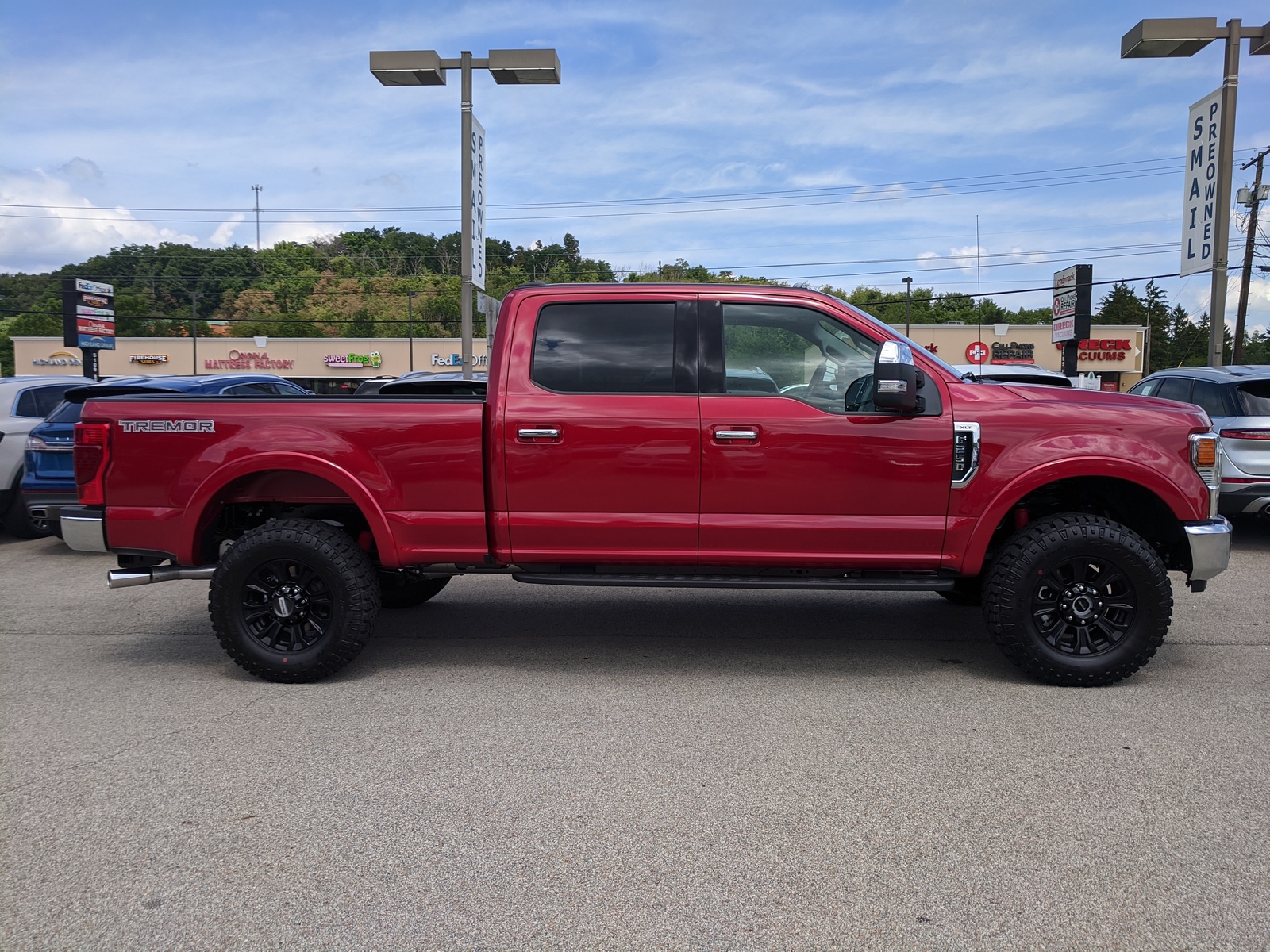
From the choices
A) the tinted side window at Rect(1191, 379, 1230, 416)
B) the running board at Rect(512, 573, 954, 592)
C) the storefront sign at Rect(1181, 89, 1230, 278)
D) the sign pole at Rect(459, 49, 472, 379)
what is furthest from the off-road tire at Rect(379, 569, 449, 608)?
the storefront sign at Rect(1181, 89, 1230, 278)

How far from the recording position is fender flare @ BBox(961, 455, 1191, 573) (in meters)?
4.84

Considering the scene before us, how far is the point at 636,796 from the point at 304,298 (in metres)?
97.0

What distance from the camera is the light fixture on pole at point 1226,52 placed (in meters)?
12.6

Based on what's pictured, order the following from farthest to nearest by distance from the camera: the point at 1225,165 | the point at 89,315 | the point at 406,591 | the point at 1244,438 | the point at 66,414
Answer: the point at 89,315 → the point at 1225,165 → the point at 66,414 → the point at 1244,438 → the point at 406,591

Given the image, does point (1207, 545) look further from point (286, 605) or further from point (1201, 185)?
point (1201, 185)

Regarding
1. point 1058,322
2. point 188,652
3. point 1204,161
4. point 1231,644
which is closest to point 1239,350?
point 1058,322

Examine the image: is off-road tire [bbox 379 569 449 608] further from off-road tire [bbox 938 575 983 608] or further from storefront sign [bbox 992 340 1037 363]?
storefront sign [bbox 992 340 1037 363]

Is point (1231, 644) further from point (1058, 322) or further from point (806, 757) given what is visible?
point (1058, 322)

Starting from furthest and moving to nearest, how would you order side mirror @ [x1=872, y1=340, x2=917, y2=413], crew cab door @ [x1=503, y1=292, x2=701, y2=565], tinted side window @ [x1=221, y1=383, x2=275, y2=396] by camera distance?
tinted side window @ [x1=221, y1=383, x2=275, y2=396] < crew cab door @ [x1=503, y1=292, x2=701, y2=565] < side mirror @ [x1=872, y1=340, x2=917, y2=413]

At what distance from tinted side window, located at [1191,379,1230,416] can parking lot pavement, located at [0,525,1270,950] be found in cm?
357

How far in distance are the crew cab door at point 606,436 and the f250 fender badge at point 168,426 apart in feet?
5.38

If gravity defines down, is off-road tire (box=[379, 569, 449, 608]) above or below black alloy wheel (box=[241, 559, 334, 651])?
below

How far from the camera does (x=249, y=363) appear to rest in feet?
196

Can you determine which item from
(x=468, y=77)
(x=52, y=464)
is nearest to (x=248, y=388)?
(x=52, y=464)
